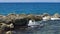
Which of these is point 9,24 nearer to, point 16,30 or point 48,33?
point 16,30

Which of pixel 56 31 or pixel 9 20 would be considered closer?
pixel 56 31

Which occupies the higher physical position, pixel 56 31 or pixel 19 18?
pixel 19 18

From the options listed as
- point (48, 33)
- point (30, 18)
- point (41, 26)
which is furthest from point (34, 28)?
point (30, 18)

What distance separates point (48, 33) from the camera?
7734 mm

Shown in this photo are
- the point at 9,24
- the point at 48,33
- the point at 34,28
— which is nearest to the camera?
the point at 48,33

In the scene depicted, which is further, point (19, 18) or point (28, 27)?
point (19, 18)

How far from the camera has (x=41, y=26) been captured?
8656 mm

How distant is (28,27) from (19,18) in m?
0.82

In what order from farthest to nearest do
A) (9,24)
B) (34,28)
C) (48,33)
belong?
(9,24)
(34,28)
(48,33)

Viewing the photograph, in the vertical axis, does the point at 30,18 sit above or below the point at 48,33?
above

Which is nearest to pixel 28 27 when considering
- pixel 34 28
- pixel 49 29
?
pixel 34 28

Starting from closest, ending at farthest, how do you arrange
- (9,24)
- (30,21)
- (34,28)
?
(34,28) → (9,24) → (30,21)

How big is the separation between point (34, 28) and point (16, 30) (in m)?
0.77

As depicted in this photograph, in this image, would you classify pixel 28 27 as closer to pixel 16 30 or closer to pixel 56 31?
pixel 16 30
